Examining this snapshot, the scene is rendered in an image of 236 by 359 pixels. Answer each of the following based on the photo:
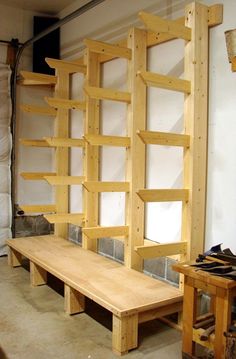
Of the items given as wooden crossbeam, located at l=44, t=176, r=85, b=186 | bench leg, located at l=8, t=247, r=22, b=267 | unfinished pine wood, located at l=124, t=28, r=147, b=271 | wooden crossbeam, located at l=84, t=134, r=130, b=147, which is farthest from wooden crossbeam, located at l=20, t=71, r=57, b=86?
bench leg, located at l=8, t=247, r=22, b=267

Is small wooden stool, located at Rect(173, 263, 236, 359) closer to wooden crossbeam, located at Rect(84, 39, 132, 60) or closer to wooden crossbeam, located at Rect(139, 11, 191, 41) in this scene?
wooden crossbeam, located at Rect(139, 11, 191, 41)

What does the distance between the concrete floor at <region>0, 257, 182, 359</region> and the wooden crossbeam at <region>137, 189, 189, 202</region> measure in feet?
3.29

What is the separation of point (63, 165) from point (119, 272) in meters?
1.85

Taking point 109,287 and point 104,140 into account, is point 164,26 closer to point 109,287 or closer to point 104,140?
point 104,140

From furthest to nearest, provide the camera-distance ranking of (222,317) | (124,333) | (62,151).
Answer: (62,151)
(124,333)
(222,317)

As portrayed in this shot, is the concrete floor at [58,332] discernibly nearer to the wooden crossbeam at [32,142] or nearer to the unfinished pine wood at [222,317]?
the unfinished pine wood at [222,317]

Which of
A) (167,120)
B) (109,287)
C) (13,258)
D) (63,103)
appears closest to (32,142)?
(63,103)

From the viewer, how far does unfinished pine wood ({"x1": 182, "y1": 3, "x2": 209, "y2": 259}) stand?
2.62 m

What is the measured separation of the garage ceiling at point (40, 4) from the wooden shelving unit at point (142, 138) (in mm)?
1070

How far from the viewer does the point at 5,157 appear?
4.56 m

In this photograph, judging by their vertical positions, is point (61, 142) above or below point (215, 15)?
below

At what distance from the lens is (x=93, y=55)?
12.5 feet

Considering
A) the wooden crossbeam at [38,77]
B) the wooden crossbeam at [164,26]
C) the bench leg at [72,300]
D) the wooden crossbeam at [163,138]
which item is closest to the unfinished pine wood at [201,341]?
the bench leg at [72,300]

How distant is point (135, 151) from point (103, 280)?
110cm
